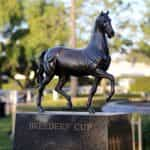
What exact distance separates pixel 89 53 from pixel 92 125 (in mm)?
1203

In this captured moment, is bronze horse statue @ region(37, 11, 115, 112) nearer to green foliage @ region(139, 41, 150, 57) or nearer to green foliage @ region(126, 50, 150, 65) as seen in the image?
green foliage @ region(139, 41, 150, 57)

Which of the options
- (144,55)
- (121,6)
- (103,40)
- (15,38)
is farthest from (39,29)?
(103,40)

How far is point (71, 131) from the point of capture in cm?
665

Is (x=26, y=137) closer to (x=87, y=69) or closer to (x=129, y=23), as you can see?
(x=87, y=69)

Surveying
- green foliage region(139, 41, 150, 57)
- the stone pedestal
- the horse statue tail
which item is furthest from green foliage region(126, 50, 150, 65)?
the stone pedestal

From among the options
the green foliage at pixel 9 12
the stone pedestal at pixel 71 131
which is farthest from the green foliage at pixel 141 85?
the stone pedestal at pixel 71 131

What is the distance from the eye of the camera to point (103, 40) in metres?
7.27

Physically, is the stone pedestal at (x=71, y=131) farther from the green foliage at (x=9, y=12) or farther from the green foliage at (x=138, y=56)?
the green foliage at (x=9, y=12)

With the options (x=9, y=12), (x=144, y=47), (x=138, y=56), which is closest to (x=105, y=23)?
(x=144, y=47)

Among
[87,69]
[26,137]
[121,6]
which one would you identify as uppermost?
[121,6]

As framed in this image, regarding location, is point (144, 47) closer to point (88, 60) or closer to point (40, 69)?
point (40, 69)

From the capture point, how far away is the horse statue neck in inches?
284

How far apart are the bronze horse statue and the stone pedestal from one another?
1.18 feet

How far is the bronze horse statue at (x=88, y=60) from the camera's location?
7.09 m
